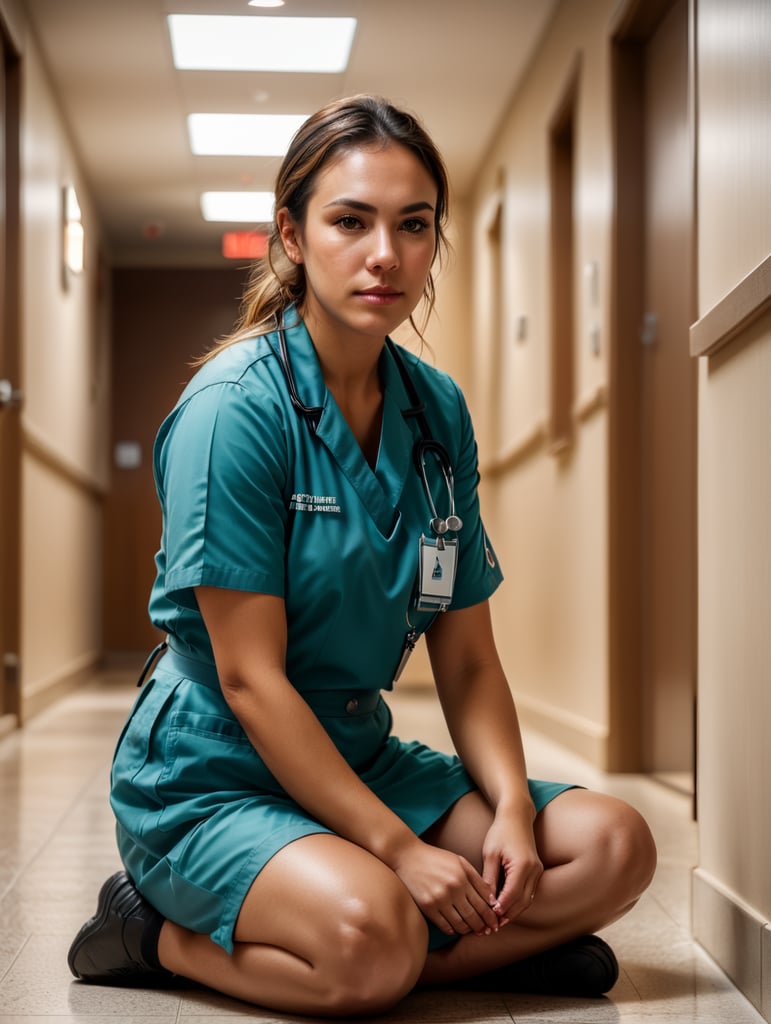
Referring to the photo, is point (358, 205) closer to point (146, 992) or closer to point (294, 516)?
point (294, 516)

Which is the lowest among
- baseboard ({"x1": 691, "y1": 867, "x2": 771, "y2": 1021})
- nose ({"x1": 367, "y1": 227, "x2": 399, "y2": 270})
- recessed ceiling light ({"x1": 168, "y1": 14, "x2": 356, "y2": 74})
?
baseboard ({"x1": 691, "y1": 867, "x2": 771, "y2": 1021})

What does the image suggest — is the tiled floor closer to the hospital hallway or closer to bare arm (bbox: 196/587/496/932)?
the hospital hallway

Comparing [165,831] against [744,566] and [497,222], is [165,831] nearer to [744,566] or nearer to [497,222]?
[744,566]

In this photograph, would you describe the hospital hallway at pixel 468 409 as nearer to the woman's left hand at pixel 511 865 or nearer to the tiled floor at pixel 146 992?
the tiled floor at pixel 146 992

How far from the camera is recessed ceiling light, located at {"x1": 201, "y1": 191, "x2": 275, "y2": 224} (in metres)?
6.66

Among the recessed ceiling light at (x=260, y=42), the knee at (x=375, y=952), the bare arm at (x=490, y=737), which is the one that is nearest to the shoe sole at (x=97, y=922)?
the knee at (x=375, y=952)

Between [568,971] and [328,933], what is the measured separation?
37 centimetres

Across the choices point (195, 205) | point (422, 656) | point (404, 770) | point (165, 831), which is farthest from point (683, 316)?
point (195, 205)

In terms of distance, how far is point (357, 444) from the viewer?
1.55m

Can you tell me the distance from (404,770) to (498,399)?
4.30 meters

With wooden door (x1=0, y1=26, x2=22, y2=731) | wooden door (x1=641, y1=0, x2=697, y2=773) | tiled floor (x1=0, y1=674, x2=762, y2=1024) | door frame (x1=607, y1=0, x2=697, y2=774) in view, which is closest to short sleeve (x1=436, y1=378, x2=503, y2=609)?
tiled floor (x1=0, y1=674, x2=762, y2=1024)

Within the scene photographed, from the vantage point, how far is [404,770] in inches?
64.8

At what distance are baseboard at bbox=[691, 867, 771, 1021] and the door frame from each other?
170cm

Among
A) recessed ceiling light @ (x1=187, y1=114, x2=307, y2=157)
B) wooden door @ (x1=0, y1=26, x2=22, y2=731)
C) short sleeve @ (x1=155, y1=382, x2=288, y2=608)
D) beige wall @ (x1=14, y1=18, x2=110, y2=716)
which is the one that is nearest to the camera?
short sleeve @ (x1=155, y1=382, x2=288, y2=608)
